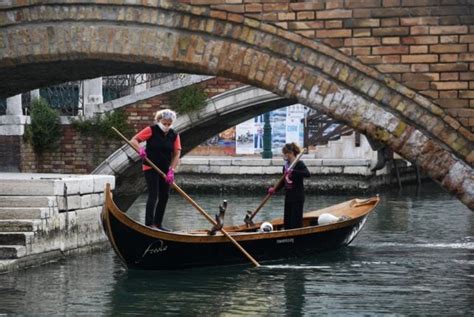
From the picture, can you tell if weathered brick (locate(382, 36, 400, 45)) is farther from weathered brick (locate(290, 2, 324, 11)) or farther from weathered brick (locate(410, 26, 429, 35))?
weathered brick (locate(290, 2, 324, 11))

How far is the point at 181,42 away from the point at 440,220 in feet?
26.2

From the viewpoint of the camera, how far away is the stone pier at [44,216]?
9477 mm

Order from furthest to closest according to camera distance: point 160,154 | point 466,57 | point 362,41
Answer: point 160,154, point 362,41, point 466,57

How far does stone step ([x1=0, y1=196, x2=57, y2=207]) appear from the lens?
974 centimetres

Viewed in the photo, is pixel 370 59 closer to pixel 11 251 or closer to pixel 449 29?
pixel 449 29

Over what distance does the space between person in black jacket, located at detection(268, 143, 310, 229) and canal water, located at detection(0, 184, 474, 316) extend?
0.32 m

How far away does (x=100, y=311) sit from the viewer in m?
8.37

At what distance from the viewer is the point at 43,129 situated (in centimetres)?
1405

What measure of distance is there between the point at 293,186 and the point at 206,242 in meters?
0.96

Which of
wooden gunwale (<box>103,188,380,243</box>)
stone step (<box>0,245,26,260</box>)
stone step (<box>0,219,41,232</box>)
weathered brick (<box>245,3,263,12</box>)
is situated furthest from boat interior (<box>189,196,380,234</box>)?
weathered brick (<box>245,3,263,12</box>)

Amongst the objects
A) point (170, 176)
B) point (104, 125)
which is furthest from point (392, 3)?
point (104, 125)

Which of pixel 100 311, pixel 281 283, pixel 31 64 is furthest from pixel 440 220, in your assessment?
pixel 31 64

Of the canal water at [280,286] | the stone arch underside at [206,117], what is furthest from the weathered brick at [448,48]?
the stone arch underside at [206,117]

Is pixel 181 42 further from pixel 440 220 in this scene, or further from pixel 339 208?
pixel 440 220
